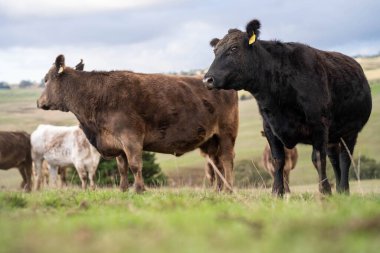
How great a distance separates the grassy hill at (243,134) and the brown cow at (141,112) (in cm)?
2202

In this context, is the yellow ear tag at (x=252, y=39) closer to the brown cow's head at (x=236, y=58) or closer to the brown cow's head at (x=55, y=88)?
the brown cow's head at (x=236, y=58)

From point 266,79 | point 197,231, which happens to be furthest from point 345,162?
point 197,231

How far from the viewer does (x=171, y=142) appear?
14320mm

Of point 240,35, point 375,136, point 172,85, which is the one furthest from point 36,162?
point 375,136

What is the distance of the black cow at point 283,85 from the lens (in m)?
11.7

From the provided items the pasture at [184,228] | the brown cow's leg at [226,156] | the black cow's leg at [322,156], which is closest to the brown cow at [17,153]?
the brown cow's leg at [226,156]

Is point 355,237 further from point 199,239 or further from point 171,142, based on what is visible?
point 171,142

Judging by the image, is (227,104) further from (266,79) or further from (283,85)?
(283,85)

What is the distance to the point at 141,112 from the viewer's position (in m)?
13.9

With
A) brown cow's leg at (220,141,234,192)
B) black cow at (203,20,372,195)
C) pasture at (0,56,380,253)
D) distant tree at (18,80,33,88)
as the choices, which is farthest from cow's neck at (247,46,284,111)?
distant tree at (18,80,33,88)

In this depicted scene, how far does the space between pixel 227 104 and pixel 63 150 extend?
38.1 ft

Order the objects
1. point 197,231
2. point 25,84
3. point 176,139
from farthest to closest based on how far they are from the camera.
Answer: point 25,84
point 176,139
point 197,231

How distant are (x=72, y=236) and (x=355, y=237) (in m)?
2.16

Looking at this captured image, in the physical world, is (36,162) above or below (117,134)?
below
